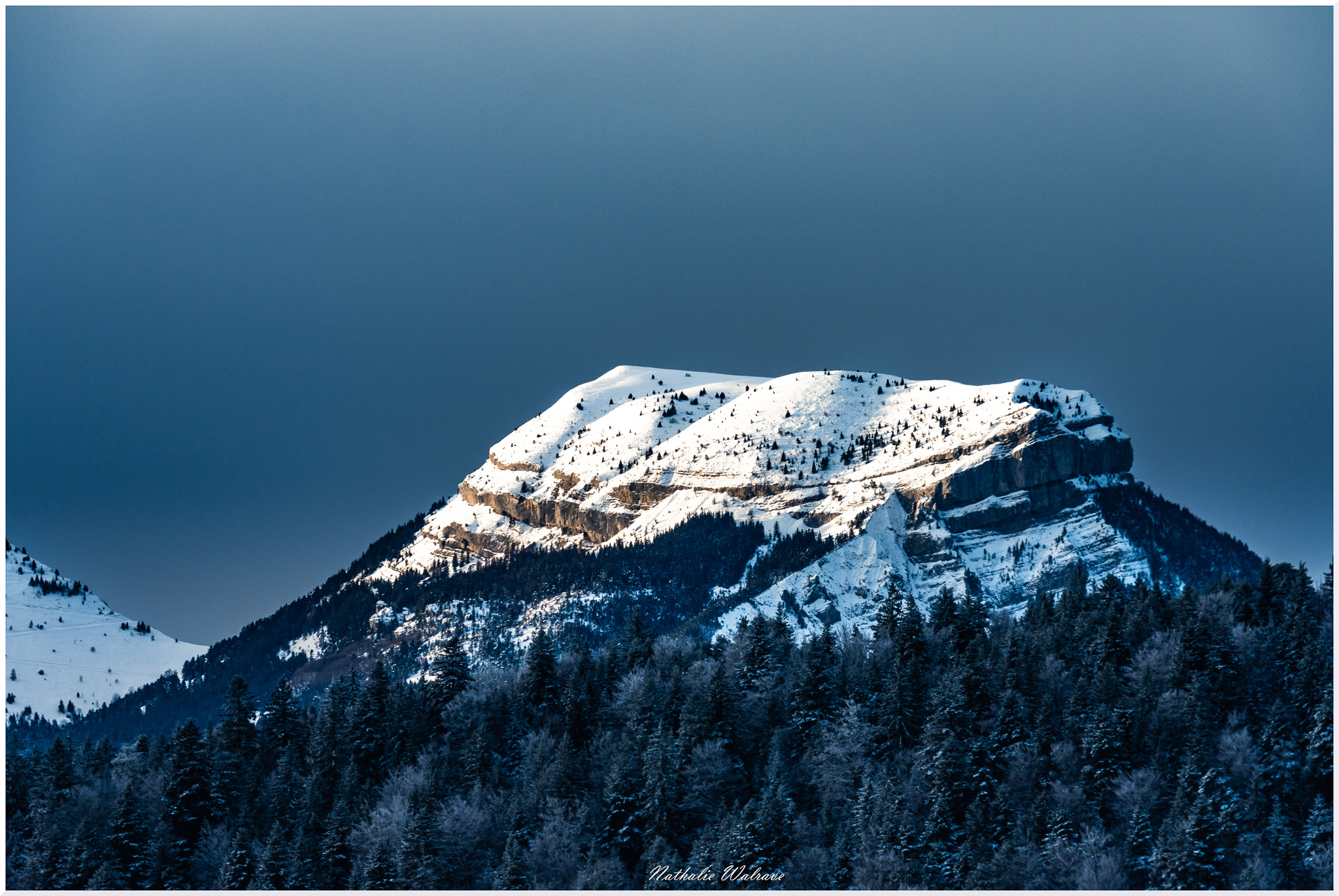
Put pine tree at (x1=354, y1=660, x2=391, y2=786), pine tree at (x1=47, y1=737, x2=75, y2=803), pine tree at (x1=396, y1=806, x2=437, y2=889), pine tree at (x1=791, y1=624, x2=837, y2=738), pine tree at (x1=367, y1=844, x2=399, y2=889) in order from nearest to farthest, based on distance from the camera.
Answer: pine tree at (x1=396, y1=806, x2=437, y2=889), pine tree at (x1=367, y1=844, x2=399, y2=889), pine tree at (x1=47, y1=737, x2=75, y2=803), pine tree at (x1=791, y1=624, x2=837, y2=738), pine tree at (x1=354, y1=660, x2=391, y2=786)

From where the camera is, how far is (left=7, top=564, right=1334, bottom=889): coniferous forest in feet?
336

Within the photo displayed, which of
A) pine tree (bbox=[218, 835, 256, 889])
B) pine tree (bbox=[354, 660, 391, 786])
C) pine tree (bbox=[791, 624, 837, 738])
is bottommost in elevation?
pine tree (bbox=[218, 835, 256, 889])

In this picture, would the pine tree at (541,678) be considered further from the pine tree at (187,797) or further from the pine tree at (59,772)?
the pine tree at (59,772)

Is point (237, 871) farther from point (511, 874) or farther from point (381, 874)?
point (511, 874)

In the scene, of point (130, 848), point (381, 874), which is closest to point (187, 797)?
point (130, 848)

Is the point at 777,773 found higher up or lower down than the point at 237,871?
higher up

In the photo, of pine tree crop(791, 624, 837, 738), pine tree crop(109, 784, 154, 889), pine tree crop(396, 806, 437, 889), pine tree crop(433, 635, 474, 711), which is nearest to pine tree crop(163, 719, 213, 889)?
pine tree crop(109, 784, 154, 889)

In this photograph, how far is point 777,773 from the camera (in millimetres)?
118438

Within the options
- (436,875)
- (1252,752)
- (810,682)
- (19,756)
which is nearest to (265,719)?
(19,756)

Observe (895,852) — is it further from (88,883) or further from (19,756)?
(19,756)

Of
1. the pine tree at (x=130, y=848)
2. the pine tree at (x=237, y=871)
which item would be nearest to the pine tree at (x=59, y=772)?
the pine tree at (x=130, y=848)

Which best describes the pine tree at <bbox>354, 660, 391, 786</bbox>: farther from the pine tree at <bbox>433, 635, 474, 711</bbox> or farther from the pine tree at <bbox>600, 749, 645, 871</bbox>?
the pine tree at <bbox>600, 749, 645, 871</bbox>

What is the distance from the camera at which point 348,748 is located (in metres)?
130

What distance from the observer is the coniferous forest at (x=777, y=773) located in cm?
10256
